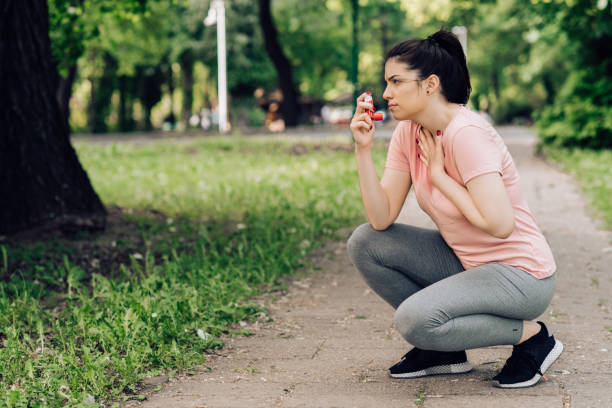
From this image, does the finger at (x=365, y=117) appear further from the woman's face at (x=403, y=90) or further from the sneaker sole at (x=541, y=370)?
the sneaker sole at (x=541, y=370)

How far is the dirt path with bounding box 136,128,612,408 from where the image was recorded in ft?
10.4

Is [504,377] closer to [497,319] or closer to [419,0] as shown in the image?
[497,319]

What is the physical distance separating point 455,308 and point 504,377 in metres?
0.45

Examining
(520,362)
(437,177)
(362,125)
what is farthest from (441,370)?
(362,125)

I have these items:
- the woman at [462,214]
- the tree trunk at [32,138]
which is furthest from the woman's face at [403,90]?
the tree trunk at [32,138]

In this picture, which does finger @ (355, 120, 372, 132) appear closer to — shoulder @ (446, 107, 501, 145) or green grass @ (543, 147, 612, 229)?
shoulder @ (446, 107, 501, 145)

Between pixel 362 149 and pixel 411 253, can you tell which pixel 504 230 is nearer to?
pixel 411 253

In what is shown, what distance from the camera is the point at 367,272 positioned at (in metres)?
3.44

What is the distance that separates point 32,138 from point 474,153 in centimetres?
433

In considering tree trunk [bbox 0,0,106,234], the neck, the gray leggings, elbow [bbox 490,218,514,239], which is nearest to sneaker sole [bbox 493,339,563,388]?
the gray leggings

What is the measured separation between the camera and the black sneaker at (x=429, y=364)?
11.1 ft

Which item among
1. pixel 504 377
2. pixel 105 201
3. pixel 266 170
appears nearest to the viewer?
pixel 504 377

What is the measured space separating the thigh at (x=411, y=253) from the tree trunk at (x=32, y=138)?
3.53 meters

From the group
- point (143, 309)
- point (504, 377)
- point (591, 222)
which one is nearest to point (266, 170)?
point (591, 222)
